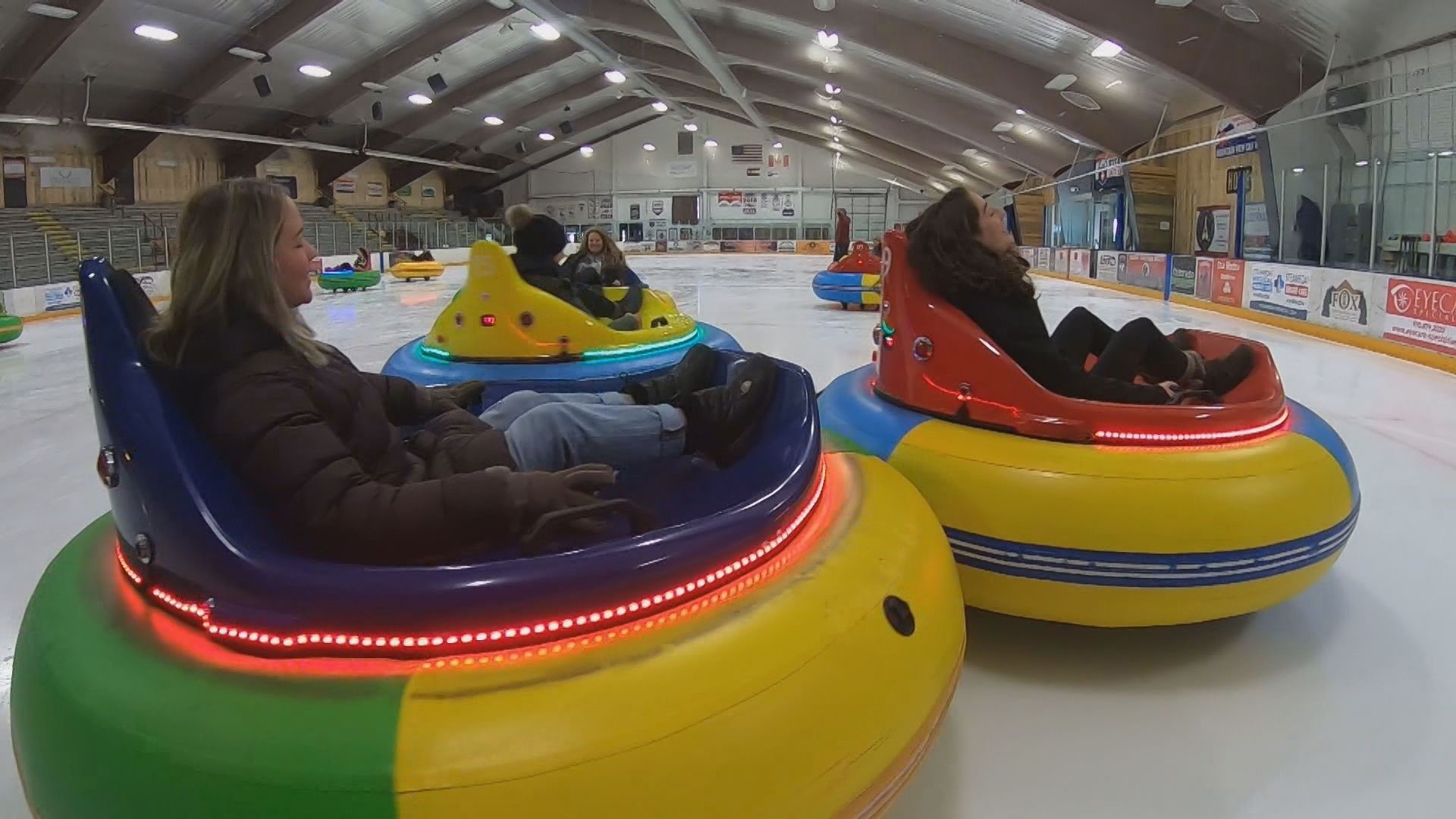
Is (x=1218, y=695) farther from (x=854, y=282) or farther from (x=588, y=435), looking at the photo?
(x=854, y=282)

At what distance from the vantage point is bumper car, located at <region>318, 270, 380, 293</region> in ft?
47.0

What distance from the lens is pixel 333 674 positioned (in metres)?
1.21

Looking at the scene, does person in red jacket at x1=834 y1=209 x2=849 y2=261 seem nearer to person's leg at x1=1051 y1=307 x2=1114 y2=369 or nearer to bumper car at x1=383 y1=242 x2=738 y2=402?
bumper car at x1=383 y1=242 x2=738 y2=402

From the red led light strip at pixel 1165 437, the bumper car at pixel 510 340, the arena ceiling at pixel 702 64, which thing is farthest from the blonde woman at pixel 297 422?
the arena ceiling at pixel 702 64

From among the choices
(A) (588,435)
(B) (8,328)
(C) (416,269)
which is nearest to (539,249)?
(A) (588,435)

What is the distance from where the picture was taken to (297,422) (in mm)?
1345

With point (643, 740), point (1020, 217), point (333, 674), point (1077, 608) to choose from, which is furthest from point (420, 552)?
point (1020, 217)

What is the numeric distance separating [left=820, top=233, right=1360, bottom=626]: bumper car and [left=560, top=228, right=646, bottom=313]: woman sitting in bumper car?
3.78m

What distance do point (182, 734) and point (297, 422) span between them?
1.41ft

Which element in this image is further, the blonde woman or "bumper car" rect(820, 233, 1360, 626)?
"bumper car" rect(820, 233, 1360, 626)

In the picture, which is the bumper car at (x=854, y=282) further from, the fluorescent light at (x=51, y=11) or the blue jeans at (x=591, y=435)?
the fluorescent light at (x=51, y=11)

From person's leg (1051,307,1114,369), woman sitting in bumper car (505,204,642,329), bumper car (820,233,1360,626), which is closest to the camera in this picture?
bumper car (820,233,1360,626)

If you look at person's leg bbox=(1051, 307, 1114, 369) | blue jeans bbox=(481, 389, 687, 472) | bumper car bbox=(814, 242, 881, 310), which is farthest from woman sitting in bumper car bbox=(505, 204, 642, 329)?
bumper car bbox=(814, 242, 881, 310)

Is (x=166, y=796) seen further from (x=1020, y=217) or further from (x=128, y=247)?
(x=1020, y=217)
